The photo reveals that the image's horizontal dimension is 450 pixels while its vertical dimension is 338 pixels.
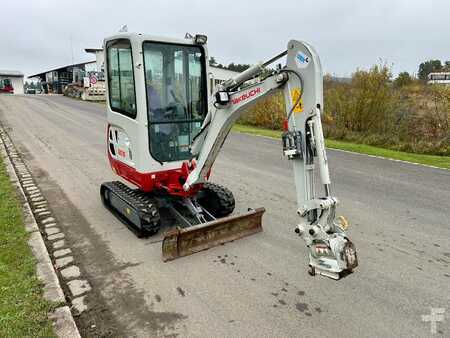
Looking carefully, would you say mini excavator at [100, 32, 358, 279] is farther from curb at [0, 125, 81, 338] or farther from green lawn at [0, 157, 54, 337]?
green lawn at [0, 157, 54, 337]

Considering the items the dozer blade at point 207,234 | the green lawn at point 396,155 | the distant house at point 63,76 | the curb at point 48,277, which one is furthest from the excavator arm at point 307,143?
the distant house at point 63,76

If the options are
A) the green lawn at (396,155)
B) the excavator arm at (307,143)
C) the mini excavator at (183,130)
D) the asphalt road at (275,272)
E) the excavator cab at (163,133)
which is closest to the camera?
the excavator arm at (307,143)

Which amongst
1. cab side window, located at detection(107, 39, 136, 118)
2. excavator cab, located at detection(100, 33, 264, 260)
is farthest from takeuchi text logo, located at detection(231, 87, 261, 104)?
cab side window, located at detection(107, 39, 136, 118)

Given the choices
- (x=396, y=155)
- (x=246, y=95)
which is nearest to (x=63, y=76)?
(x=396, y=155)

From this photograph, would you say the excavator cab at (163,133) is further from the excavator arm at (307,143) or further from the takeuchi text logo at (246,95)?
the excavator arm at (307,143)

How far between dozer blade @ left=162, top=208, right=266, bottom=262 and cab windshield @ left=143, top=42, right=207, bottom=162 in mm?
1203

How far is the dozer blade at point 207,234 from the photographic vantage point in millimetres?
4340

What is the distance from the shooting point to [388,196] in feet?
22.9

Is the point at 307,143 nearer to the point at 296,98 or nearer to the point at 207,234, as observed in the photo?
the point at 296,98

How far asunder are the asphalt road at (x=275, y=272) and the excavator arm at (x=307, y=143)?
2.32 feet

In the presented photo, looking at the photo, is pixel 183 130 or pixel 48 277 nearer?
pixel 48 277

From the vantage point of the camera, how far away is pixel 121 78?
16.8 ft

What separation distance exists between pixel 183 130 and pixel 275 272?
95.2 inches

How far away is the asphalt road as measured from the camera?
3.28 m
